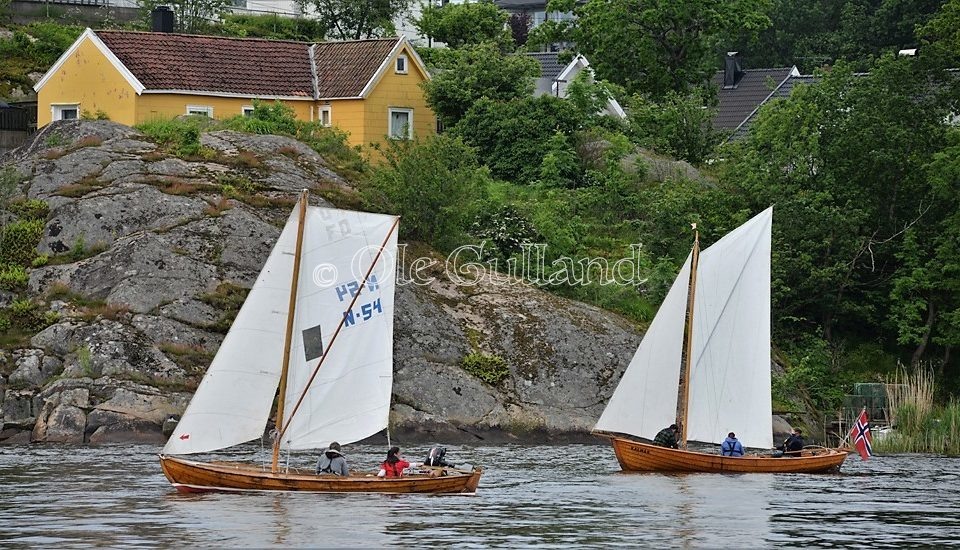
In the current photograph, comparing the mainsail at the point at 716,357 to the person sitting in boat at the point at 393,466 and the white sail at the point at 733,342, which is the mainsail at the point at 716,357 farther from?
the person sitting in boat at the point at 393,466

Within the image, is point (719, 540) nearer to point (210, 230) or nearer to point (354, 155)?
point (210, 230)

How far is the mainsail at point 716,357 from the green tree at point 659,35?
39.9 meters

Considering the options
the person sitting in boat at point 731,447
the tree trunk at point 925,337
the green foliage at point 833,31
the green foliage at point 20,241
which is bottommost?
the person sitting in boat at point 731,447

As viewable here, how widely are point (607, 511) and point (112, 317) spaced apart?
23841 millimetres

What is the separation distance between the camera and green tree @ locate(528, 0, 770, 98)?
88.4 meters

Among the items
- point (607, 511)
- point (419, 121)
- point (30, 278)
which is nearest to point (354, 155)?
point (419, 121)

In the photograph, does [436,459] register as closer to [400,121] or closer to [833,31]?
[400,121]

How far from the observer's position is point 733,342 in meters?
48.9

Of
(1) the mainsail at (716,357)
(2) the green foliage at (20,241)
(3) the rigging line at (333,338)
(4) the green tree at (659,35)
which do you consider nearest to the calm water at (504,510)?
(3) the rigging line at (333,338)

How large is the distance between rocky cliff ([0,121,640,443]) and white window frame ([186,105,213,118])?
6.57 m

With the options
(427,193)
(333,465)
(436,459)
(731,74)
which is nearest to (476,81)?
(427,193)

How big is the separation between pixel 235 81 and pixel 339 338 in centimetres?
3713

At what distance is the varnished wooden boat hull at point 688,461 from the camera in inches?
1820

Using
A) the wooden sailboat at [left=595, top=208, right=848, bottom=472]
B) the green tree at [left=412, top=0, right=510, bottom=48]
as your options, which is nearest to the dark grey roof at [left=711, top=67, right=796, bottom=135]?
the green tree at [left=412, top=0, right=510, bottom=48]
